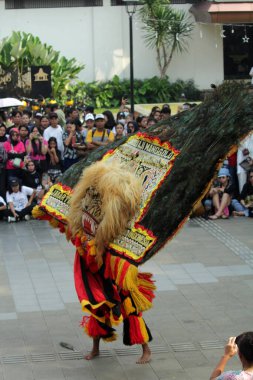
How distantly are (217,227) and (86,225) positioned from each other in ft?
21.8

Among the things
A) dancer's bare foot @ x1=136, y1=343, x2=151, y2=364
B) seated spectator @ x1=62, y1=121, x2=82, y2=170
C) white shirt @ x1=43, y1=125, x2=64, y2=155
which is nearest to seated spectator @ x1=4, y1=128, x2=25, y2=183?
seated spectator @ x1=62, y1=121, x2=82, y2=170

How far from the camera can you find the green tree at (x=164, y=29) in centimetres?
3072

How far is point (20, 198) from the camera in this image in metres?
14.7

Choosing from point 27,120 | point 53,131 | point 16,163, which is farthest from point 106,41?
point 16,163

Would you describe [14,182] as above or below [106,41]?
below

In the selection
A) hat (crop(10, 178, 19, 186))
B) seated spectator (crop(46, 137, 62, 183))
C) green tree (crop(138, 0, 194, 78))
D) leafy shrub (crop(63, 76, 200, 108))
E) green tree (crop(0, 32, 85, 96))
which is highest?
green tree (crop(138, 0, 194, 78))

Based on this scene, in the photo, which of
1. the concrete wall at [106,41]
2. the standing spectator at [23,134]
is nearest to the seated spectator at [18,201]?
the standing spectator at [23,134]

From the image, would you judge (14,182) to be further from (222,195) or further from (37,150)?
(222,195)

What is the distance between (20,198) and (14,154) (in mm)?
837

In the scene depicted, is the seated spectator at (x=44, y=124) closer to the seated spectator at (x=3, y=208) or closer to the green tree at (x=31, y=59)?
the seated spectator at (x=3, y=208)

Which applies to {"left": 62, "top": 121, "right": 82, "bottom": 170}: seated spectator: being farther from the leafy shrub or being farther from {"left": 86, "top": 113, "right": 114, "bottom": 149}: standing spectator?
the leafy shrub

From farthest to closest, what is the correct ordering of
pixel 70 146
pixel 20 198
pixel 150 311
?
1. pixel 70 146
2. pixel 20 198
3. pixel 150 311

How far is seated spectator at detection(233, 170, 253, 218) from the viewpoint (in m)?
14.5

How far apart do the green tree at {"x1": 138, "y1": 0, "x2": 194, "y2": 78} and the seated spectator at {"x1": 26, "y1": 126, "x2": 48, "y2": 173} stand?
16.2 m
